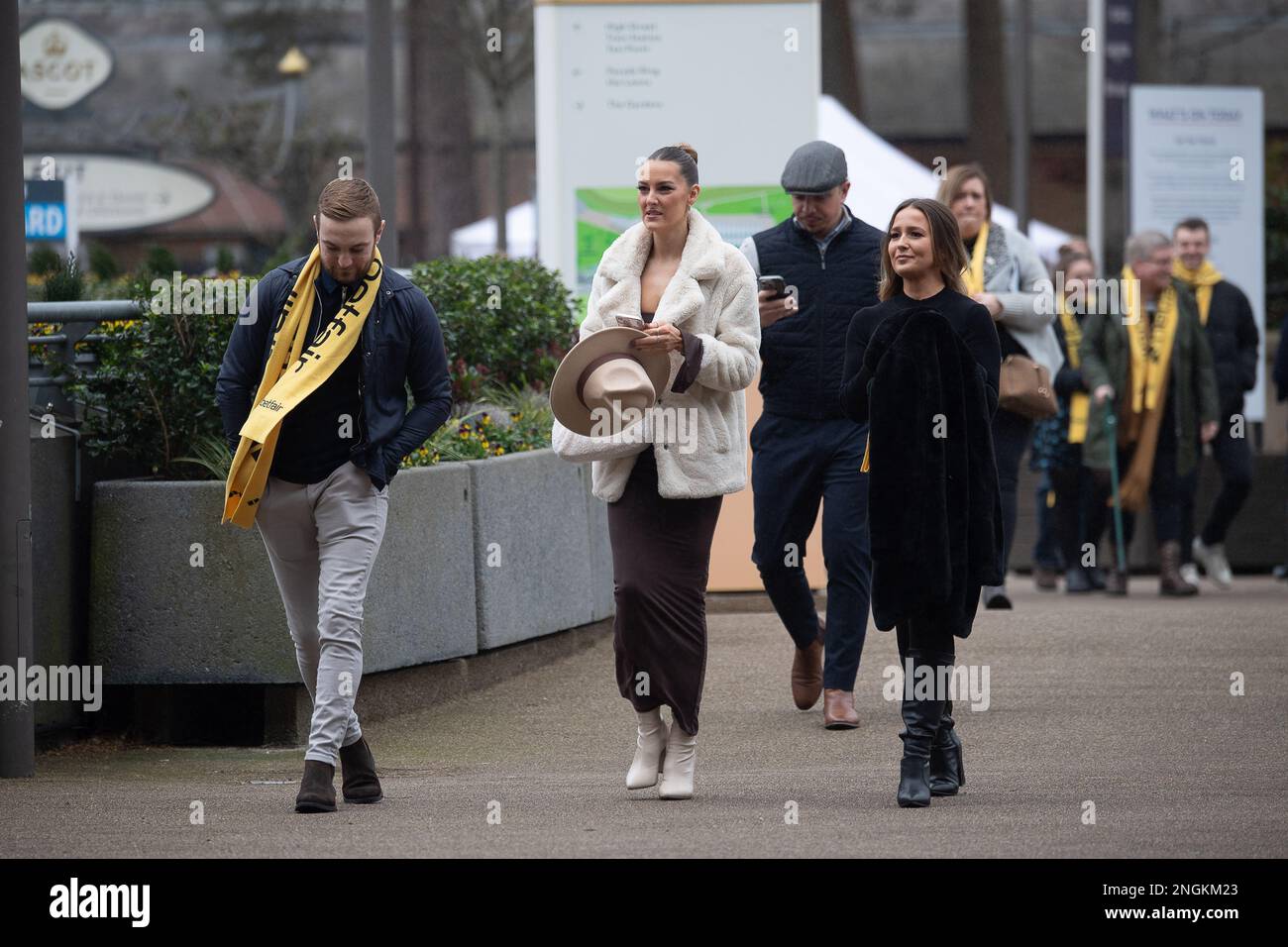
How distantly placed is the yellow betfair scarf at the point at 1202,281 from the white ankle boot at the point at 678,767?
7.06 metres

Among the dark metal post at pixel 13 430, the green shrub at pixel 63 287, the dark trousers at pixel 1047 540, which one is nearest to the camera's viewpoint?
the dark metal post at pixel 13 430

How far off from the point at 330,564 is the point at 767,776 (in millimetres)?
1664

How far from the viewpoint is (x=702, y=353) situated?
22.4 ft

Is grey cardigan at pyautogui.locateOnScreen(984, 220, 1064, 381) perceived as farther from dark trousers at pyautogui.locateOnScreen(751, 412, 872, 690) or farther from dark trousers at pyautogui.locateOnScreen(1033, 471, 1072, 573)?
dark trousers at pyautogui.locateOnScreen(1033, 471, 1072, 573)

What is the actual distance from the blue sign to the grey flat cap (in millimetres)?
9667

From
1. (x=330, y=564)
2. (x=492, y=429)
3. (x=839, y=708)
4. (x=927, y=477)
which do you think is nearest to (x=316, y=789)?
(x=330, y=564)

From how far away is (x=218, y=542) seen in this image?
8.30 m

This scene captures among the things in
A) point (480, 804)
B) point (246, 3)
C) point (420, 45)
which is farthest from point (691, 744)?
point (246, 3)

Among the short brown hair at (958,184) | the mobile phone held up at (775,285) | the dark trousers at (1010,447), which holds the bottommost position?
the dark trousers at (1010,447)

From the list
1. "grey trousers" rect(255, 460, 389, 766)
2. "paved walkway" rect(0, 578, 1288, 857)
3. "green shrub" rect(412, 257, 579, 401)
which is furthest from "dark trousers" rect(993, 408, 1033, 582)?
"grey trousers" rect(255, 460, 389, 766)

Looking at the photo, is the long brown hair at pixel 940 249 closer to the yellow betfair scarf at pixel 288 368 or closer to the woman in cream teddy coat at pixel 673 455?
the woman in cream teddy coat at pixel 673 455

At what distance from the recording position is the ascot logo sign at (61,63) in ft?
85.9

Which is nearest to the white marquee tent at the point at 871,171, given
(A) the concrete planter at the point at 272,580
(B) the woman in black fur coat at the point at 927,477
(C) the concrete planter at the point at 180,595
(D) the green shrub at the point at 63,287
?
(A) the concrete planter at the point at 272,580
